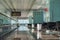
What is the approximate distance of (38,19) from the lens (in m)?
14.0

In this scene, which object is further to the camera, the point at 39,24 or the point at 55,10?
the point at 39,24

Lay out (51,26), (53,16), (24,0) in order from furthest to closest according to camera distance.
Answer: (24,0) → (53,16) → (51,26)

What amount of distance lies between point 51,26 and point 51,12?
2199 millimetres

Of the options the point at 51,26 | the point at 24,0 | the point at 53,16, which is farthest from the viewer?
the point at 24,0

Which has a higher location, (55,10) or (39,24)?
(55,10)

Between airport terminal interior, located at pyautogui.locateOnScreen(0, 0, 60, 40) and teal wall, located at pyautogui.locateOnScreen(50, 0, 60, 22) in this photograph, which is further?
teal wall, located at pyautogui.locateOnScreen(50, 0, 60, 22)

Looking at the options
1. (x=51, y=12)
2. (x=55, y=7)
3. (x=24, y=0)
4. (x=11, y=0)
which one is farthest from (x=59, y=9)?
(x=11, y=0)

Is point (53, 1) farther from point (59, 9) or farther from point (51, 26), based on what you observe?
point (51, 26)

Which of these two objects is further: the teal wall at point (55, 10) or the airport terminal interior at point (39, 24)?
the teal wall at point (55, 10)

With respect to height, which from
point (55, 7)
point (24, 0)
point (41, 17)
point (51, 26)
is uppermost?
point (24, 0)

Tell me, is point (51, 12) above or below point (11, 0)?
below

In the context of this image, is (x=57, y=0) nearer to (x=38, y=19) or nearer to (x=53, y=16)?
(x=53, y=16)

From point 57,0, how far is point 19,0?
Answer: 5413 mm

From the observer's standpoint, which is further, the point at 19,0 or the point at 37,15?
the point at 19,0
